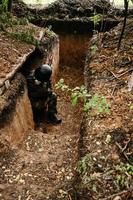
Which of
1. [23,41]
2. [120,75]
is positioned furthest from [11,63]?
[120,75]

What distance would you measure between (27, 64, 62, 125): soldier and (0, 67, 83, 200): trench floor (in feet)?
4.47

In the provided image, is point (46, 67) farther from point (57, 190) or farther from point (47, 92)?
point (57, 190)

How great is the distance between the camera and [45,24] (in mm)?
13320

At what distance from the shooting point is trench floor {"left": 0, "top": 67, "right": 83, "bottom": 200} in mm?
5156

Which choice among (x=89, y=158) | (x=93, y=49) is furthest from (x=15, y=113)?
(x=93, y=49)

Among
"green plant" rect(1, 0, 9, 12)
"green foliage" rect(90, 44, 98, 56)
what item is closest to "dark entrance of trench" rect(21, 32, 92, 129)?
"green plant" rect(1, 0, 9, 12)

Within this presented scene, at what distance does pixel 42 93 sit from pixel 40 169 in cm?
322

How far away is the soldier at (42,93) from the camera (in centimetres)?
832

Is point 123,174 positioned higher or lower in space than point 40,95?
higher

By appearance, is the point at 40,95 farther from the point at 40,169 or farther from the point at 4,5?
the point at 40,169

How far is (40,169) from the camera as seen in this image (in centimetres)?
571

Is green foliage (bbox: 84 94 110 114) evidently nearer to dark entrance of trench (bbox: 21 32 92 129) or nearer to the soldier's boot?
the soldier's boot

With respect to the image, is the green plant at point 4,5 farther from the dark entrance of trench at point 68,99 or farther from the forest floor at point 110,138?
the forest floor at point 110,138

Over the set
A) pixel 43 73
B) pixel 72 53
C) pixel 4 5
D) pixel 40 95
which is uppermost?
pixel 4 5
